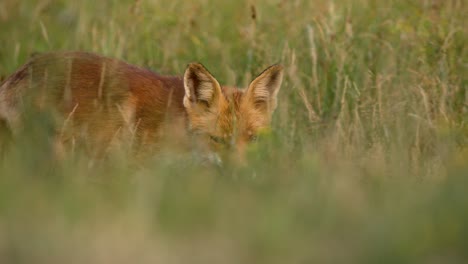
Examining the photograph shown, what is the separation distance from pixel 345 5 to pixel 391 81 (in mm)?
1460

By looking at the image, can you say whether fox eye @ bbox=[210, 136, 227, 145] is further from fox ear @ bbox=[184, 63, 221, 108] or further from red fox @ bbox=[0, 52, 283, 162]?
fox ear @ bbox=[184, 63, 221, 108]

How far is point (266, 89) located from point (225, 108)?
0.41 m

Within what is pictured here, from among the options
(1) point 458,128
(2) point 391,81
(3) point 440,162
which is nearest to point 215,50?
(2) point 391,81

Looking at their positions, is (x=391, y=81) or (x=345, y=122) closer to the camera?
(x=345, y=122)

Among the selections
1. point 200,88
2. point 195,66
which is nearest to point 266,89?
point 200,88

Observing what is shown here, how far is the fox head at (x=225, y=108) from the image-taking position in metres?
6.69

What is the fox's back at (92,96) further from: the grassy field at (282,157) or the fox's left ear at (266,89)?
the fox's left ear at (266,89)

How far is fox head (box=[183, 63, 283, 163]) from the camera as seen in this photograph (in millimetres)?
6688

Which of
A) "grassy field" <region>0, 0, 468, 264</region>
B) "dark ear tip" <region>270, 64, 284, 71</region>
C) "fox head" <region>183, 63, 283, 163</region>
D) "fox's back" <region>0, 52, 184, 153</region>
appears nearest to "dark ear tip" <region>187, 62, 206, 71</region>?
"fox head" <region>183, 63, 283, 163</region>

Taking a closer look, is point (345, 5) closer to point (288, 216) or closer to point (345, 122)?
point (345, 122)

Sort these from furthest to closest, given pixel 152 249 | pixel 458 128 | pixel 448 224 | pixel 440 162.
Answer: pixel 458 128, pixel 440 162, pixel 448 224, pixel 152 249

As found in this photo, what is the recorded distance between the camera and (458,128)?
22.7ft

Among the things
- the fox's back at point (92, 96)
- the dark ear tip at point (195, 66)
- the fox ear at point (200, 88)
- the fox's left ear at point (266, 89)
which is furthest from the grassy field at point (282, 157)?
the dark ear tip at point (195, 66)

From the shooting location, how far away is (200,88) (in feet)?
22.6
